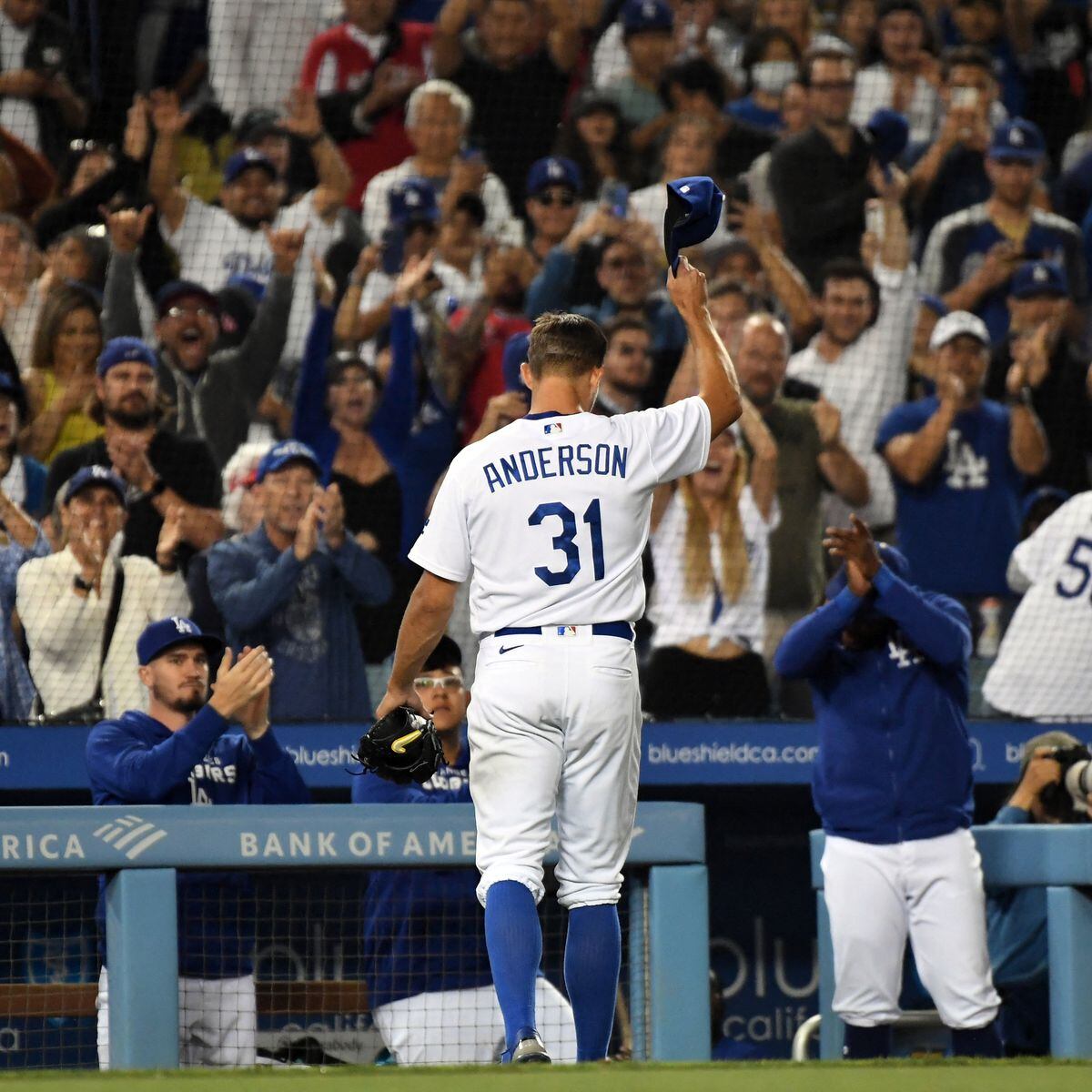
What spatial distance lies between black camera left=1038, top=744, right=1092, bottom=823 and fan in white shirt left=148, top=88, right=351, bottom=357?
11.8 ft

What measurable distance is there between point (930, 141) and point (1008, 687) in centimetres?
288

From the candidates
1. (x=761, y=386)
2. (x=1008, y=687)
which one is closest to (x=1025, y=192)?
(x=761, y=386)

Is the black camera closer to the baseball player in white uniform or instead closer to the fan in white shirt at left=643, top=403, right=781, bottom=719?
the fan in white shirt at left=643, top=403, right=781, bottom=719

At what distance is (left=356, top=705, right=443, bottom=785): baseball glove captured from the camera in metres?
3.46

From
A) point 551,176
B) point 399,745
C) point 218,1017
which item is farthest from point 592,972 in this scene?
point 551,176

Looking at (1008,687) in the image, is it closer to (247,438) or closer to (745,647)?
(745,647)

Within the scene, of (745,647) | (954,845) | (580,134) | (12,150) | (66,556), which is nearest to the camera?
(954,845)

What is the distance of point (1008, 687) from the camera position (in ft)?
22.5

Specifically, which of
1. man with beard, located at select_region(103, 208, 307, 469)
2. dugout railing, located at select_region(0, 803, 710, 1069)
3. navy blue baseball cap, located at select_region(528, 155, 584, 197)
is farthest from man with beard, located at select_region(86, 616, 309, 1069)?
navy blue baseball cap, located at select_region(528, 155, 584, 197)

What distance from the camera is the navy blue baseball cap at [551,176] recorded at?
7.85m

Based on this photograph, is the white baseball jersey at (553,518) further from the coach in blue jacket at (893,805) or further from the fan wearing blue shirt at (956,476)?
the fan wearing blue shirt at (956,476)

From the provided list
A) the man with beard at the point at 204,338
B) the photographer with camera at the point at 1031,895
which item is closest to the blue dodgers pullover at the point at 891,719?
the photographer with camera at the point at 1031,895

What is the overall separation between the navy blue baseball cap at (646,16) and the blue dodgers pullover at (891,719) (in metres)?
4.33

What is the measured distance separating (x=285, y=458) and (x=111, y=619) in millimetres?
814
